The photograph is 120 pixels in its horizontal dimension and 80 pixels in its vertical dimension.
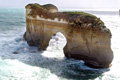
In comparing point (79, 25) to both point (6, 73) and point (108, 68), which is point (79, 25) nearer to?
point (108, 68)

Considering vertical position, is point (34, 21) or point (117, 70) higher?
point (34, 21)

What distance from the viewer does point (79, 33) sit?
18.5m

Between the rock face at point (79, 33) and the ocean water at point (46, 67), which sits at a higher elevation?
the rock face at point (79, 33)

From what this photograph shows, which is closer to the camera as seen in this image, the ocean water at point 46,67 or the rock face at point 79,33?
the ocean water at point 46,67

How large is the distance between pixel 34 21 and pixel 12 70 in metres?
9.76

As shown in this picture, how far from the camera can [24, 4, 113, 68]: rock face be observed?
17016 millimetres

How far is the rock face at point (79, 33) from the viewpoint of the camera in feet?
55.8

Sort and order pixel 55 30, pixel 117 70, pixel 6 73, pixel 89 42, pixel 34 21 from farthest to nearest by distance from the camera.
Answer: pixel 34 21, pixel 55 30, pixel 89 42, pixel 117 70, pixel 6 73

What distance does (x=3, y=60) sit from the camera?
60.6ft

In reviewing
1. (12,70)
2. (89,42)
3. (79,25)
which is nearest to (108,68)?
(89,42)

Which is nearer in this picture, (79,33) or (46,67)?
(46,67)

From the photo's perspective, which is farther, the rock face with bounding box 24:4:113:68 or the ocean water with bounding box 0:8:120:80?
the rock face with bounding box 24:4:113:68

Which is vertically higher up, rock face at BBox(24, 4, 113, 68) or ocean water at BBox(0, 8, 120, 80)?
rock face at BBox(24, 4, 113, 68)

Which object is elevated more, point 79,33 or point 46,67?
point 79,33
